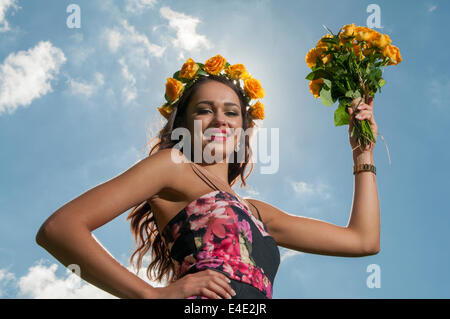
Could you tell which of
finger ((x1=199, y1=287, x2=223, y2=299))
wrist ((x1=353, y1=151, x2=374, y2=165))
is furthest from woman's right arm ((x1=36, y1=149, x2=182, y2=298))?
wrist ((x1=353, y1=151, x2=374, y2=165))

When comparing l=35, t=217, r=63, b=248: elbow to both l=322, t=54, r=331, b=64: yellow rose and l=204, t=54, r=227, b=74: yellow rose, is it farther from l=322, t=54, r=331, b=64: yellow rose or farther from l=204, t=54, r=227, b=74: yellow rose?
l=322, t=54, r=331, b=64: yellow rose

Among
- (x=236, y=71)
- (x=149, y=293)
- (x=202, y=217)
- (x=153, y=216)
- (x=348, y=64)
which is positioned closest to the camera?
(x=149, y=293)

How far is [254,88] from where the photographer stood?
14.9 feet

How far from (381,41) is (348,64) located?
0.40m

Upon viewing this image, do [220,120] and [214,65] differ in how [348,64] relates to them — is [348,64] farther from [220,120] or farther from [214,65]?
[220,120]

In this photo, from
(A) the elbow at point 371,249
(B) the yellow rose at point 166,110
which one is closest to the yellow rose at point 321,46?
(B) the yellow rose at point 166,110

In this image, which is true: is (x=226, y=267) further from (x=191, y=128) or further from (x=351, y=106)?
(x=351, y=106)

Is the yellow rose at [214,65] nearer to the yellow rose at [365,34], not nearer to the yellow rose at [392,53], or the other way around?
the yellow rose at [365,34]

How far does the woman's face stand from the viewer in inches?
148

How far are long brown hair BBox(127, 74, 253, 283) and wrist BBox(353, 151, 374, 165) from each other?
107cm

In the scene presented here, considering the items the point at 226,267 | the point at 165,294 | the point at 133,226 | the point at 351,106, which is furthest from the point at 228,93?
the point at 165,294

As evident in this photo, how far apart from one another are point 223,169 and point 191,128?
1.51ft

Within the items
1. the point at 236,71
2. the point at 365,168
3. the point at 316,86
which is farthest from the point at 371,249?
the point at 236,71

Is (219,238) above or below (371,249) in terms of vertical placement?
below
